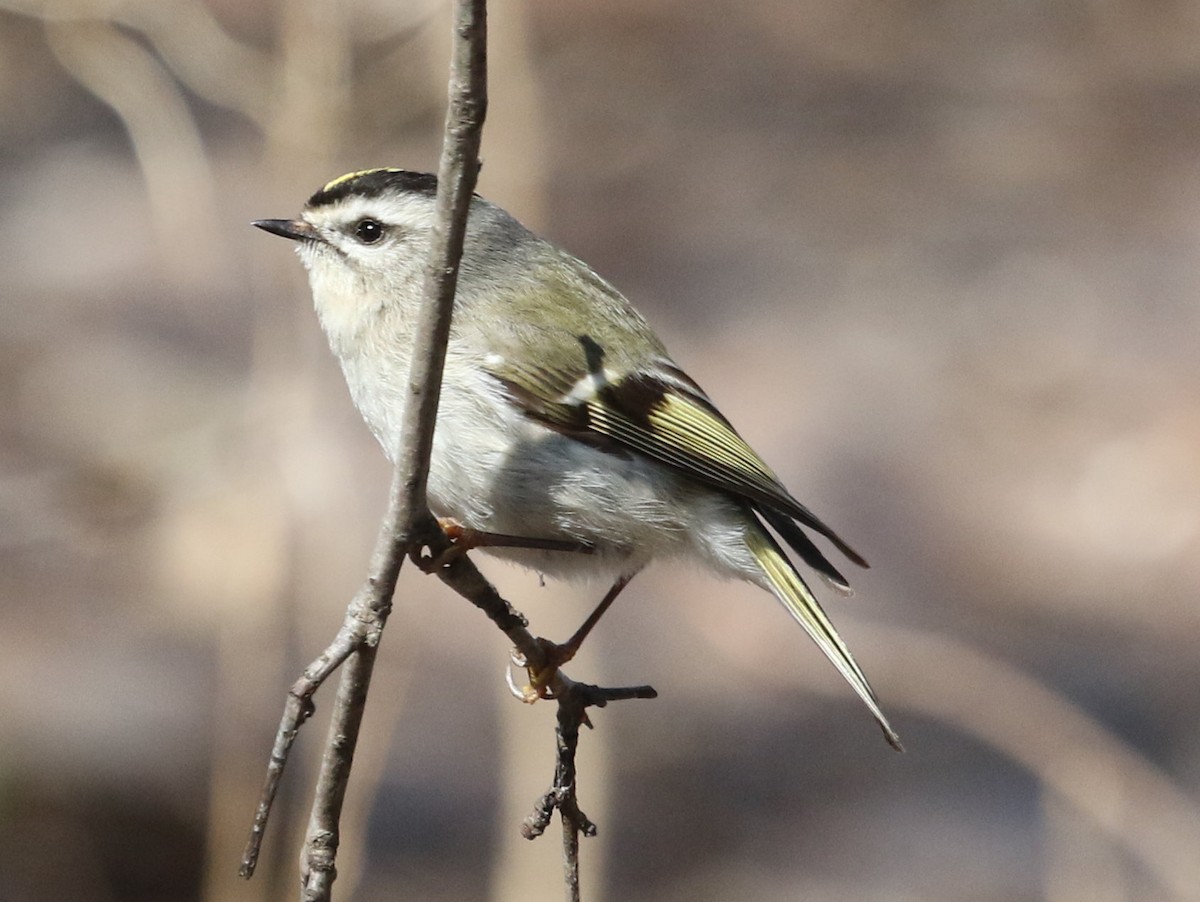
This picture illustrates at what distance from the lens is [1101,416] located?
5.63 meters

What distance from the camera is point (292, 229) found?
233 centimetres

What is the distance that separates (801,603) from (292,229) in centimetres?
91

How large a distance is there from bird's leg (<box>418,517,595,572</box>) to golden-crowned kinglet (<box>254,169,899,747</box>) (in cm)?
2

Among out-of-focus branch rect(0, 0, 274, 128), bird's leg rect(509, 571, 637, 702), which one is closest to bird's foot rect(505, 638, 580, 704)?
bird's leg rect(509, 571, 637, 702)

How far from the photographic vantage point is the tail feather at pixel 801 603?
2148mm

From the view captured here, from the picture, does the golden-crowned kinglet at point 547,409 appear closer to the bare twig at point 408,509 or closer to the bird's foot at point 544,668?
the bird's foot at point 544,668

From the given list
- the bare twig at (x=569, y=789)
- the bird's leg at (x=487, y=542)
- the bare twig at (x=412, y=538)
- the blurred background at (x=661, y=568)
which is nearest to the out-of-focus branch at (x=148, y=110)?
the blurred background at (x=661, y=568)

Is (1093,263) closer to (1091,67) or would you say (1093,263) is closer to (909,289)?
(909,289)

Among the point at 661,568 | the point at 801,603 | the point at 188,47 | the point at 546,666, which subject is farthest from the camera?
the point at 188,47

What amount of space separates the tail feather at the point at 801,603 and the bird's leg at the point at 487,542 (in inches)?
10.3

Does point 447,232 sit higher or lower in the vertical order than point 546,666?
higher

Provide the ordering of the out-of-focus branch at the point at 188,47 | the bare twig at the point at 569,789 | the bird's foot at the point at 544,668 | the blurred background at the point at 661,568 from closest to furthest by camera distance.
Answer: the bare twig at the point at 569,789
the bird's foot at the point at 544,668
the blurred background at the point at 661,568
the out-of-focus branch at the point at 188,47

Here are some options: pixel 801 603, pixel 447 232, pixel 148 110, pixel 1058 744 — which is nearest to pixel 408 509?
pixel 447 232

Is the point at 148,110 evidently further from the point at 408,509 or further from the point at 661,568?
the point at 408,509
